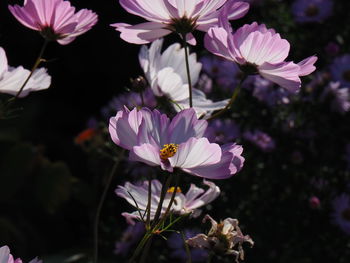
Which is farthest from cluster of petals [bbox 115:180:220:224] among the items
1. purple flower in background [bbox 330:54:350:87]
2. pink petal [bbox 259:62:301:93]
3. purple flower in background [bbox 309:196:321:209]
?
purple flower in background [bbox 330:54:350:87]

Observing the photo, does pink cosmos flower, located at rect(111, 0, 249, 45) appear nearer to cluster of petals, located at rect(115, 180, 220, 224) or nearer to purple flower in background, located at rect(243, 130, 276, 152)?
cluster of petals, located at rect(115, 180, 220, 224)

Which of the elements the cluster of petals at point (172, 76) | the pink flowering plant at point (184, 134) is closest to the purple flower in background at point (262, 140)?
the pink flowering plant at point (184, 134)

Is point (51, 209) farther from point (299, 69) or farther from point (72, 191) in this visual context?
point (299, 69)

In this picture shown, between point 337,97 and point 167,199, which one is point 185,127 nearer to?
point 167,199

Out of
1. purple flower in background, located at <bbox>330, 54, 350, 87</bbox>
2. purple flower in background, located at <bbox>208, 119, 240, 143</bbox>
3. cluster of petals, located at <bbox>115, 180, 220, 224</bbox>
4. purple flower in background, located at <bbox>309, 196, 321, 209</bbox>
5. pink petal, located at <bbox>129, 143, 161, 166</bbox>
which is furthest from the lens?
purple flower in background, located at <bbox>330, 54, 350, 87</bbox>

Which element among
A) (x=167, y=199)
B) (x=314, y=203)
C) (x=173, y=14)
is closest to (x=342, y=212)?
(x=314, y=203)

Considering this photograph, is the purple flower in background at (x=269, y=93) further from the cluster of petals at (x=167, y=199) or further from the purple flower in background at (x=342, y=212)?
the cluster of petals at (x=167, y=199)

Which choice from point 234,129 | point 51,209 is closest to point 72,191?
point 51,209
